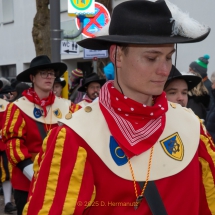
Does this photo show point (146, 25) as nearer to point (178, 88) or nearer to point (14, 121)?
point (178, 88)

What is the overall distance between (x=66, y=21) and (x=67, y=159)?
14971mm

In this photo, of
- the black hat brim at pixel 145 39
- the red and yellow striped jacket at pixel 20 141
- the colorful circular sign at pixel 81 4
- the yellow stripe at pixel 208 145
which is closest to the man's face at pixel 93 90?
the colorful circular sign at pixel 81 4

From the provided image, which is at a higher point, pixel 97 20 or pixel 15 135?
pixel 97 20

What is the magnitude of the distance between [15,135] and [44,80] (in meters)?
0.72

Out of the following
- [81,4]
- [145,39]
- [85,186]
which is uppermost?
[145,39]

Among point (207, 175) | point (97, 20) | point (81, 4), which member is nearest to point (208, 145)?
point (207, 175)

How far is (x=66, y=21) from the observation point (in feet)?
54.7

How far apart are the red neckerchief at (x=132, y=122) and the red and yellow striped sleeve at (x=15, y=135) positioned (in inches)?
97.8

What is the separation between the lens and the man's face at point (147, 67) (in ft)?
6.98

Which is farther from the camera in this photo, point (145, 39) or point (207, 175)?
point (207, 175)

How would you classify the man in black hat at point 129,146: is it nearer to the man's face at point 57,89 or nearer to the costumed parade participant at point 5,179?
the man's face at point 57,89

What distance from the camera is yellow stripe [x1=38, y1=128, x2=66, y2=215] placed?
2.08 m

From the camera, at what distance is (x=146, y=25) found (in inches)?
84.0

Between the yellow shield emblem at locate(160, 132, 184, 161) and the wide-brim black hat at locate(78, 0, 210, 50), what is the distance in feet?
1.59
